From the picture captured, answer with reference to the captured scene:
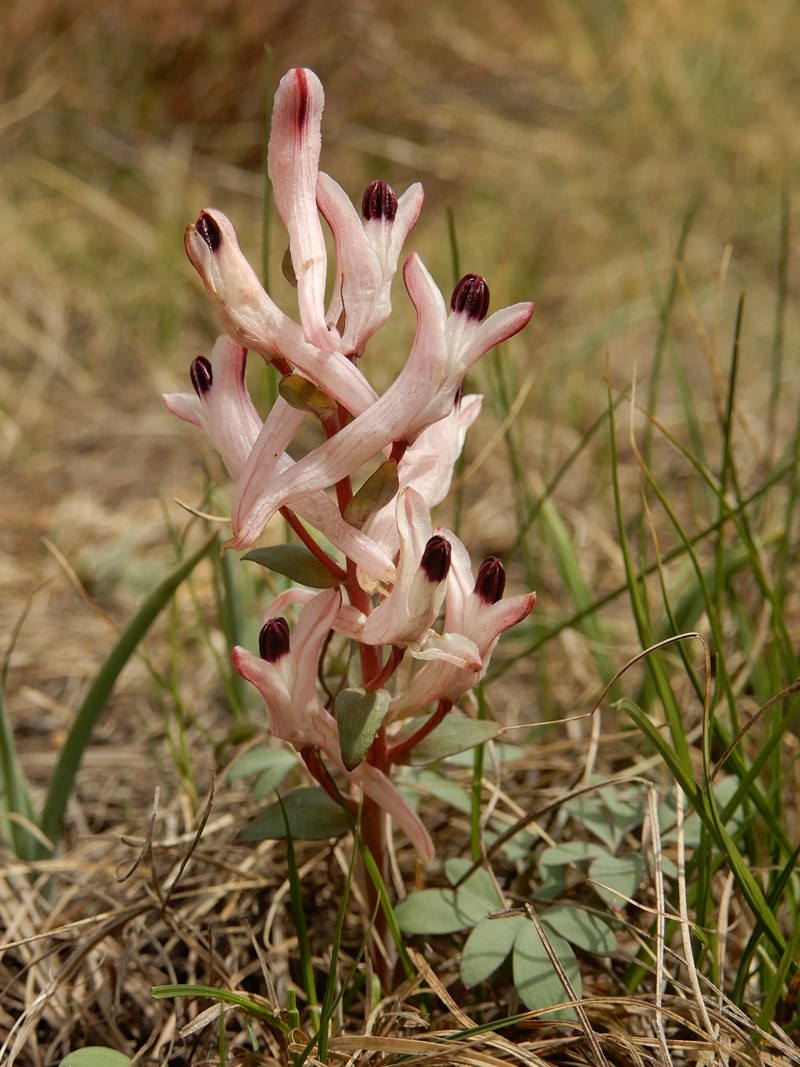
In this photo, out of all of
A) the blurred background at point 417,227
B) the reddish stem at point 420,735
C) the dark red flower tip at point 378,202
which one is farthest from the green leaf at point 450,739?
the blurred background at point 417,227

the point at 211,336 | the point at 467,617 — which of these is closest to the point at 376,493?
the point at 467,617

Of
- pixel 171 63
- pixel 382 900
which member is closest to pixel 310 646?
pixel 382 900

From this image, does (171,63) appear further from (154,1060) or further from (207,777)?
(154,1060)

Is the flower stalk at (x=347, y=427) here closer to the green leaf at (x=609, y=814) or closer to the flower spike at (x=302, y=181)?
the flower spike at (x=302, y=181)

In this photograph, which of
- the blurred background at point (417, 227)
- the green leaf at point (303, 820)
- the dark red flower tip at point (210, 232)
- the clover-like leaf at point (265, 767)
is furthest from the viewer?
the blurred background at point (417, 227)

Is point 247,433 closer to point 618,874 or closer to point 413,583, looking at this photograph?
point 413,583

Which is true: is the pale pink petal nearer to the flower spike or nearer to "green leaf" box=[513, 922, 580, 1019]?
the flower spike
